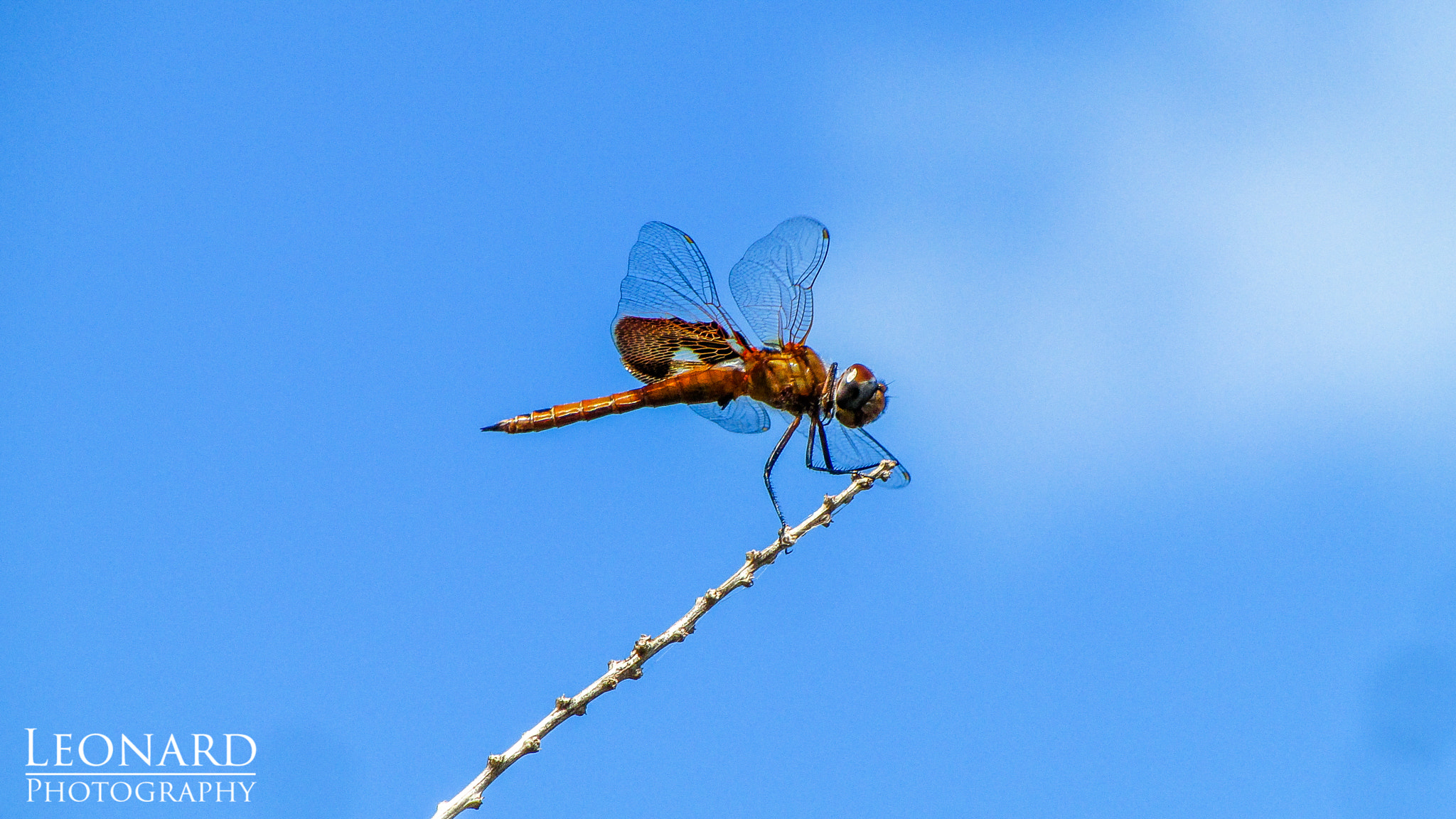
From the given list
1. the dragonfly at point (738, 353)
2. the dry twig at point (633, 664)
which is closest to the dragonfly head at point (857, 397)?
the dragonfly at point (738, 353)

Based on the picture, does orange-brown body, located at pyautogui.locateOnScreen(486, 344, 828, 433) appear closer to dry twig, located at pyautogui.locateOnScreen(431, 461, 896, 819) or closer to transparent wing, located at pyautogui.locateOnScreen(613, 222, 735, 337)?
transparent wing, located at pyautogui.locateOnScreen(613, 222, 735, 337)

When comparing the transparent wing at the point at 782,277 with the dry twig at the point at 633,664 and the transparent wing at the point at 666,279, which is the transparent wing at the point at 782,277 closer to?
the transparent wing at the point at 666,279

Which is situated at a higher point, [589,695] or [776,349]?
[776,349]

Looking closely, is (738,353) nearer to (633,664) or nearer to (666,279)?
(666,279)

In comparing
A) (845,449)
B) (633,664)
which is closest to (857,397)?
(845,449)

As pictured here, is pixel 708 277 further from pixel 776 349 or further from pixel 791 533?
pixel 791 533

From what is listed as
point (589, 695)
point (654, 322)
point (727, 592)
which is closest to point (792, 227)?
point (654, 322)

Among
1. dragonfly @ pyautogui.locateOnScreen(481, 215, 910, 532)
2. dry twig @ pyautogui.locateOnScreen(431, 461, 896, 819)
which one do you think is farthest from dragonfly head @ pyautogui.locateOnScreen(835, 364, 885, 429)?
dry twig @ pyautogui.locateOnScreen(431, 461, 896, 819)
